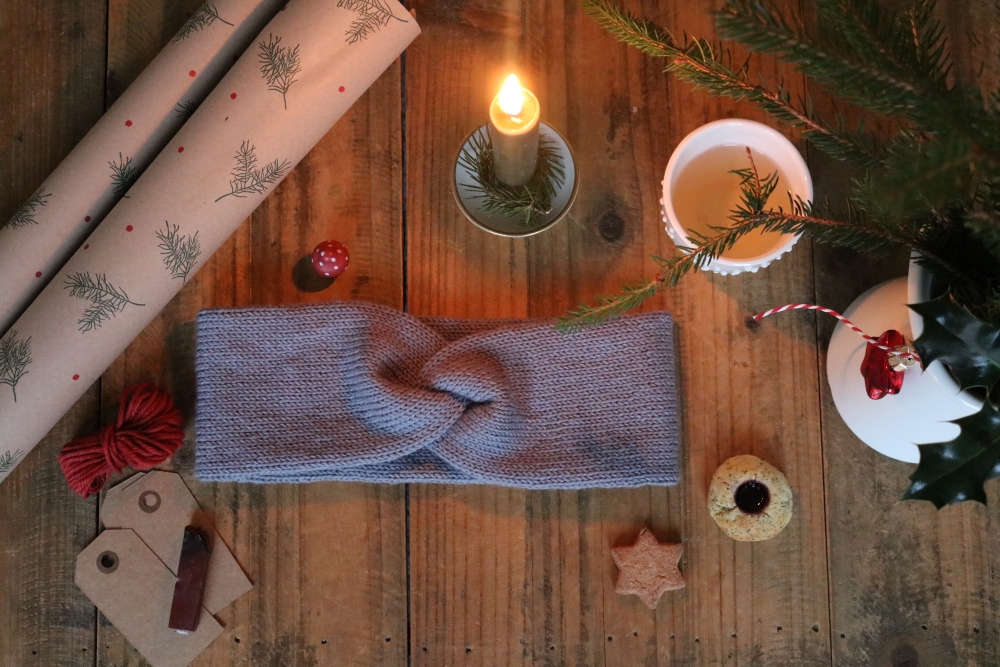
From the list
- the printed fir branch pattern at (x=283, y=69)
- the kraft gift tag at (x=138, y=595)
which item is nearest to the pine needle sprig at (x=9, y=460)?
the kraft gift tag at (x=138, y=595)

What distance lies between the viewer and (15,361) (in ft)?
2.50

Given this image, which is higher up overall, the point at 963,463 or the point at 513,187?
the point at 513,187

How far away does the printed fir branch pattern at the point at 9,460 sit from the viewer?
0.78 meters

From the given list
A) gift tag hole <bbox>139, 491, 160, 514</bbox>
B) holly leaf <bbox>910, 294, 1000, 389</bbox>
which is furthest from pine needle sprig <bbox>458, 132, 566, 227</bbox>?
gift tag hole <bbox>139, 491, 160, 514</bbox>

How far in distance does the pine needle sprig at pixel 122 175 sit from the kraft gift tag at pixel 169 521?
29cm

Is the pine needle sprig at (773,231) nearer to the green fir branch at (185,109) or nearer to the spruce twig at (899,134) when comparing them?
the spruce twig at (899,134)

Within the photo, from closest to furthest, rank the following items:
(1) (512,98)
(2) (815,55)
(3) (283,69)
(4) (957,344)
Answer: (2) (815,55) → (4) (957,344) → (1) (512,98) → (3) (283,69)

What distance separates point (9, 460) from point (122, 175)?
306mm

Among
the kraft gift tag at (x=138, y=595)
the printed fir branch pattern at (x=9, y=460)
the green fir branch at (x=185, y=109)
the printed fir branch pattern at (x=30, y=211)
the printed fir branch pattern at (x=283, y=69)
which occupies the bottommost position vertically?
the kraft gift tag at (x=138, y=595)

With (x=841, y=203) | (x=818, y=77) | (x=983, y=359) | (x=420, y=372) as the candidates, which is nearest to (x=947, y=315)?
(x=983, y=359)

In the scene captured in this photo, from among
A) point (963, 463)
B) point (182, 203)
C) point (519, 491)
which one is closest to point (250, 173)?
point (182, 203)

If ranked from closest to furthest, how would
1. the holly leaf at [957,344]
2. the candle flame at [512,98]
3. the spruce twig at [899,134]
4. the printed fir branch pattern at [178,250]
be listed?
the spruce twig at [899,134]
the holly leaf at [957,344]
the candle flame at [512,98]
the printed fir branch pattern at [178,250]

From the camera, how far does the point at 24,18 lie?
33.7 inches

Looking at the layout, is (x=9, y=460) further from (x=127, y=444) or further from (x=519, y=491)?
(x=519, y=491)
